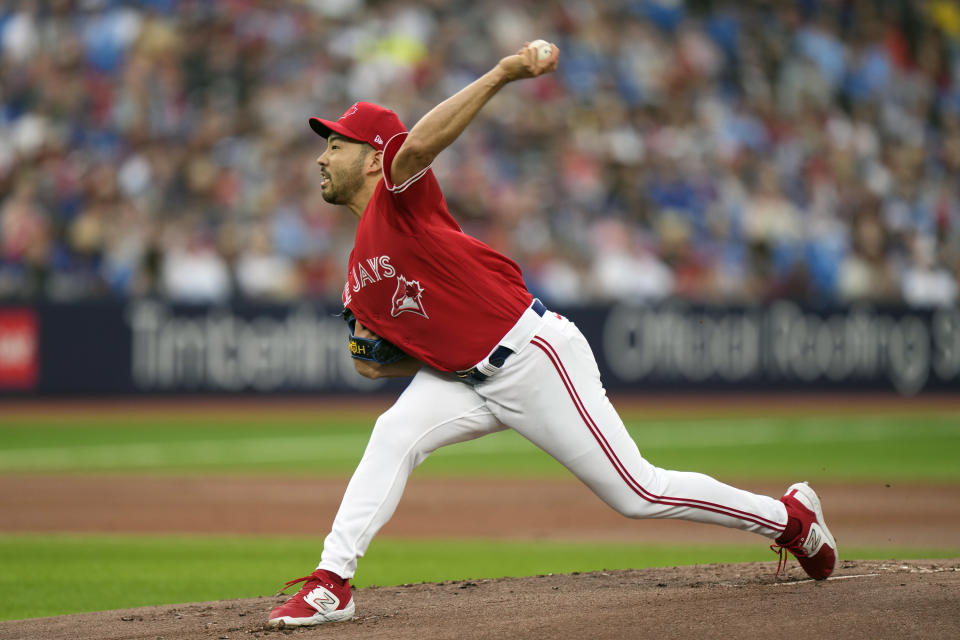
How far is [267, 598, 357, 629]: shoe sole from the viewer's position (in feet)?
15.9

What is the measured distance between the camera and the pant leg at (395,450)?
4934mm

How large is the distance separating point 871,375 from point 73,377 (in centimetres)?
1122

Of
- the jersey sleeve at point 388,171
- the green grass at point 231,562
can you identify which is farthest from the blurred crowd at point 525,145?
the jersey sleeve at point 388,171

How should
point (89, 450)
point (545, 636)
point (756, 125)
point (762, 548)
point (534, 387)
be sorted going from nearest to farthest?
point (545, 636), point (534, 387), point (762, 548), point (89, 450), point (756, 125)

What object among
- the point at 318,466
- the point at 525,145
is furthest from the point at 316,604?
the point at 525,145

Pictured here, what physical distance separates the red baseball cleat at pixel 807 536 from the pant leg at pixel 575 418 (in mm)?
550

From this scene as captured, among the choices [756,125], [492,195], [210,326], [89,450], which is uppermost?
[756,125]

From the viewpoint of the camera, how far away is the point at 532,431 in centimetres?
495

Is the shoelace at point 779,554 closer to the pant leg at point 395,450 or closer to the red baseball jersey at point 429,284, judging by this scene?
the pant leg at point 395,450

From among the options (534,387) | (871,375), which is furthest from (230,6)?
(534,387)

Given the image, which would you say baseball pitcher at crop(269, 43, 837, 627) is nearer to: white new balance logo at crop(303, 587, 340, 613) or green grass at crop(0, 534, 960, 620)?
white new balance logo at crop(303, 587, 340, 613)

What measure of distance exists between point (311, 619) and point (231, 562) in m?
3.05

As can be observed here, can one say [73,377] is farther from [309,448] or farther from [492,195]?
[492,195]

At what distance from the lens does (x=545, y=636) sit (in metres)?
4.50
